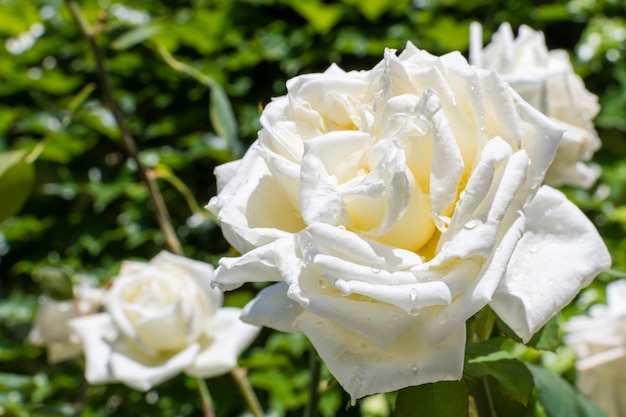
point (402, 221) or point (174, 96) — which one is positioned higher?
point (402, 221)

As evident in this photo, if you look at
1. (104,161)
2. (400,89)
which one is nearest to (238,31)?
(104,161)

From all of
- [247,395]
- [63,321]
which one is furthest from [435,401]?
[63,321]

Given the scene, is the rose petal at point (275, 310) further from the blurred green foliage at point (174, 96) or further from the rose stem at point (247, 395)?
the blurred green foliage at point (174, 96)

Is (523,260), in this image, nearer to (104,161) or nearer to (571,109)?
(571,109)

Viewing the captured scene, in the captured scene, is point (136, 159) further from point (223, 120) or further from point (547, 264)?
point (547, 264)

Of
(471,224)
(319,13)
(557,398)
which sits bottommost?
(319,13)

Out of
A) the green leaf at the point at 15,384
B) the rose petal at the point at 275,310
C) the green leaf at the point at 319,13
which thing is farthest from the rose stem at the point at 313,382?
the green leaf at the point at 319,13
